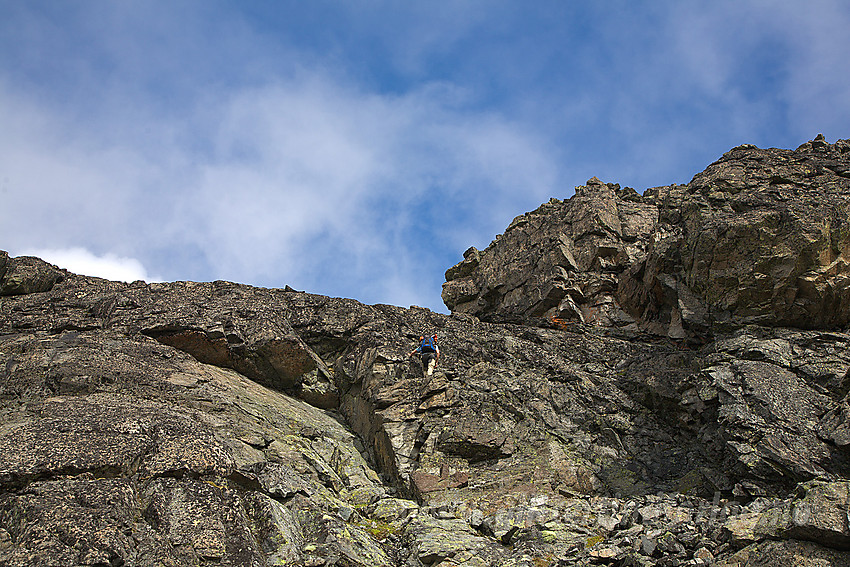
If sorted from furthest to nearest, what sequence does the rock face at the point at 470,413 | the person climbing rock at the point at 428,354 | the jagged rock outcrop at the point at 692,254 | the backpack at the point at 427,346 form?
the backpack at the point at 427,346 → the person climbing rock at the point at 428,354 → the jagged rock outcrop at the point at 692,254 → the rock face at the point at 470,413

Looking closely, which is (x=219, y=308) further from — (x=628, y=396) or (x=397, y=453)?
(x=628, y=396)

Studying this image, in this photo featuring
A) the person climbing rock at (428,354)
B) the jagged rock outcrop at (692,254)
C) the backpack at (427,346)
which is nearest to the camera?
the jagged rock outcrop at (692,254)

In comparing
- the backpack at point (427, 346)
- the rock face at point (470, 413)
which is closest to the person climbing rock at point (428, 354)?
the backpack at point (427, 346)

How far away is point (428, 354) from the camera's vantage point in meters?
28.2

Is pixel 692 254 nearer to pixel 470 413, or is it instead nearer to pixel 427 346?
pixel 427 346

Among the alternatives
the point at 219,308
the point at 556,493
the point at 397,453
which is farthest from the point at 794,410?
the point at 219,308

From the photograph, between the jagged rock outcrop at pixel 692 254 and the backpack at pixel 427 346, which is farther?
the backpack at pixel 427 346

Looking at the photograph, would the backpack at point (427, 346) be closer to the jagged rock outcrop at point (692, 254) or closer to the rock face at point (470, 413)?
the rock face at point (470, 413)

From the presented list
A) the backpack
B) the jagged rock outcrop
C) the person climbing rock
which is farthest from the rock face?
the backpack

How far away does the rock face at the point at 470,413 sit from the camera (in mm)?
16641

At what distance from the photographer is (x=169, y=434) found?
742 inches

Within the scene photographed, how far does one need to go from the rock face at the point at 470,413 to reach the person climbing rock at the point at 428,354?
0.50m

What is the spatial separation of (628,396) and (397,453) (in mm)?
10767

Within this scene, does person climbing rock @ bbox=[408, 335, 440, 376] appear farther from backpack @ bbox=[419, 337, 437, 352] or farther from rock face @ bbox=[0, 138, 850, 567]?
rock face @ bbox=[0, 138, 850, 567]
